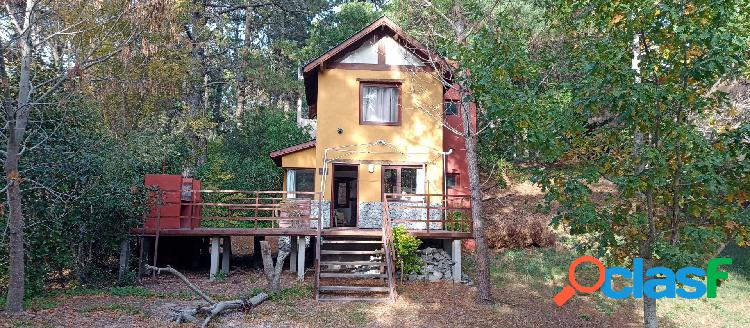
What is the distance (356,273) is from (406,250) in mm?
1515

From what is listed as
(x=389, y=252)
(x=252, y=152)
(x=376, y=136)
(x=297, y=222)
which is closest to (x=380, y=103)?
(x=376, y=136)

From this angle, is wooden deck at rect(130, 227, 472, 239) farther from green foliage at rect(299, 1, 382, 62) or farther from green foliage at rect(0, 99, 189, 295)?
green foliage at rect(299, 1, 382, 62)

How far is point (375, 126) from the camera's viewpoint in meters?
15.7

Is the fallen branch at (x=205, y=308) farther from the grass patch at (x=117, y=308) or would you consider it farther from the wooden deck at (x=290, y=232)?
the wooden deck at (x=290, y=232)

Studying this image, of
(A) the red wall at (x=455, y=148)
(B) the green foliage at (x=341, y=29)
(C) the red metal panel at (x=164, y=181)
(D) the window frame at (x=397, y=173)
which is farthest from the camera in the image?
(B) the green foliage at (x=341, y=29)

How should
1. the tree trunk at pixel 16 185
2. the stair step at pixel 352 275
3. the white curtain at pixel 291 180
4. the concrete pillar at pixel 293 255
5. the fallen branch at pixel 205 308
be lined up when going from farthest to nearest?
the white curtain at pixel 291 180
the concrete pillar at pixel 293 255
the stair step at pixel 352 275
the fallen branch at pixel 205 308
the tree trunk at pixel 16 185

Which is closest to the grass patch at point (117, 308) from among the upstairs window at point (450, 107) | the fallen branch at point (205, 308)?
the fallen branch at point (205, 308)

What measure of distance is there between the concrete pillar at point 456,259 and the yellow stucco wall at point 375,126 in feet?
6.12

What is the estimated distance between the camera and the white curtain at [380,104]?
625 inches

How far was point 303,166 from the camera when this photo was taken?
55.8ft

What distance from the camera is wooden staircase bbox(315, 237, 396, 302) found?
1216 cm

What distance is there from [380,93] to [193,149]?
37.6 feet

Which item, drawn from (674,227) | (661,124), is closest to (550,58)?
(661,124)

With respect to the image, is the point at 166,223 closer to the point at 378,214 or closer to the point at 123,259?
the point at 123,259
